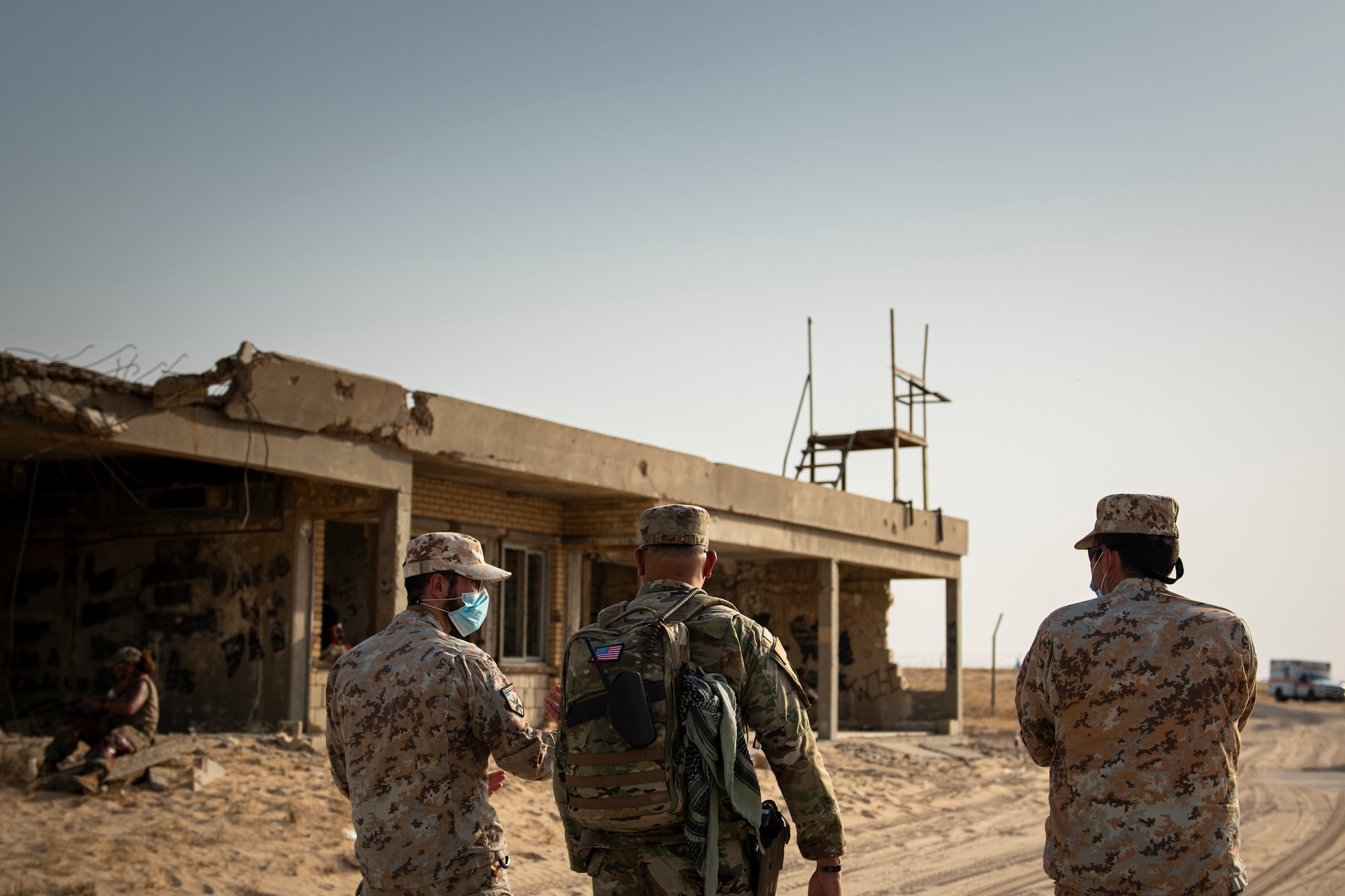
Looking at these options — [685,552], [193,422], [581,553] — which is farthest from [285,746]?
[685,552]

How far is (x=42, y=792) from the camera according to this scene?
8391 mm

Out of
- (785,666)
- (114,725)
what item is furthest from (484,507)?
(785,666)

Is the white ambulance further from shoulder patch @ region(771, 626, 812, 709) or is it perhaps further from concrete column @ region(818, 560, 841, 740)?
shoulder patch @ region(771, 626, 812, 709)

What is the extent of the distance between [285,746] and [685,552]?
8244mm

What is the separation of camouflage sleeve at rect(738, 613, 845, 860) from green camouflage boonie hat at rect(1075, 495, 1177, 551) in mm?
1047

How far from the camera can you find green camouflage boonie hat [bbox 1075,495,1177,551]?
11.4 ft

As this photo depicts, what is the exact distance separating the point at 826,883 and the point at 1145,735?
37.5 inches

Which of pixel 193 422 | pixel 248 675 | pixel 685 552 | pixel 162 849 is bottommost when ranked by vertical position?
pixel 162 849

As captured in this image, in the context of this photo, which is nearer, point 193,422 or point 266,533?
point 193,422

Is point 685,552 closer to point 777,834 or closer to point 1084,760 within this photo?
point 777,834

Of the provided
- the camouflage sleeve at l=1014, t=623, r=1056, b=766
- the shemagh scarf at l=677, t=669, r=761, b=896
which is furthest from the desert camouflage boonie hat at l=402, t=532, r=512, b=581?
the camouflage sleeve at l=1014, t=623, r=1056, b=766

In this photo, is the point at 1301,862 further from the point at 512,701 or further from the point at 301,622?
the point at 301,622

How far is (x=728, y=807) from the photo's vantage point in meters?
3.16

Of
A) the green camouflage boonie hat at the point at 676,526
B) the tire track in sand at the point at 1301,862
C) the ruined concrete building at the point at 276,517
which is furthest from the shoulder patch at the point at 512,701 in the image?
the ruined concrete building at the point at 276,517
